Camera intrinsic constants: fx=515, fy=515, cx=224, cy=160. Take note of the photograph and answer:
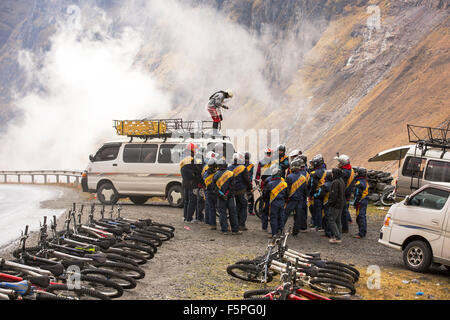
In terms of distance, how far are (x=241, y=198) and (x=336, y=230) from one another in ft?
8.63

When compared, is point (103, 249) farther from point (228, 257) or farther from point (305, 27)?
point (305, 27)

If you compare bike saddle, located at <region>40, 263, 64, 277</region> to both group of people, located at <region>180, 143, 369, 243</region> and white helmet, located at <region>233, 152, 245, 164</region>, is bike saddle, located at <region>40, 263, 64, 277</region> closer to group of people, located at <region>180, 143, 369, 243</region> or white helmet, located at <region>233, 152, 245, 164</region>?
group of people, located at <region>180, 143, 369, 243</region>

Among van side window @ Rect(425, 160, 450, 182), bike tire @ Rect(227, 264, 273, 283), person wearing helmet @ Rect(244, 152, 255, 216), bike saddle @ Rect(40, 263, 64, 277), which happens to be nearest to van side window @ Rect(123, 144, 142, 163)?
person wearing helmet @ Rect(244, 152, 255, 216)

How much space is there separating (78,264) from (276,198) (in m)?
5.71

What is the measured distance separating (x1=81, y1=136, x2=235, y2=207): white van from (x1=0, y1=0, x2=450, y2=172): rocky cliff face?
2210 cm

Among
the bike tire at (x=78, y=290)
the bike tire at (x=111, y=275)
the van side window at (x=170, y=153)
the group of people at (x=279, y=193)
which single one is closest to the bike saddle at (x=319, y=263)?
the bike tire at (x=111, y=275)

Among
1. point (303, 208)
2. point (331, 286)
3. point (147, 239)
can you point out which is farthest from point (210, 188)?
point (331, 286)

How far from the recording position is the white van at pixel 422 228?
888cm

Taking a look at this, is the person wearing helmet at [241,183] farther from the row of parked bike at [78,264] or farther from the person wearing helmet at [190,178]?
the row of parked bike at [78,264]

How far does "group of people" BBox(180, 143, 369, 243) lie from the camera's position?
1188cm

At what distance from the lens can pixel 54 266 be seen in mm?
6809

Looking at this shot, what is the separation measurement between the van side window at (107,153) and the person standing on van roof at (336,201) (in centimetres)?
845

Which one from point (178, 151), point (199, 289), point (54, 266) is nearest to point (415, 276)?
point (199, 289)

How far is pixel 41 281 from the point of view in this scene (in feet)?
20.2
